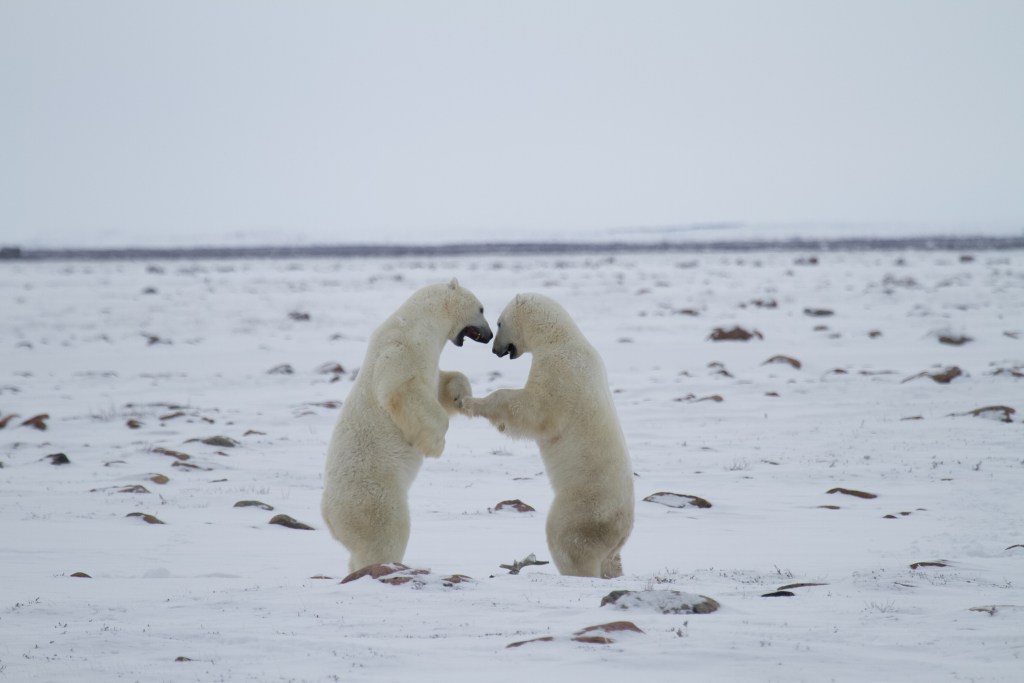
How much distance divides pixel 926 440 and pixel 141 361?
1371cm

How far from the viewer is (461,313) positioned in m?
6.56

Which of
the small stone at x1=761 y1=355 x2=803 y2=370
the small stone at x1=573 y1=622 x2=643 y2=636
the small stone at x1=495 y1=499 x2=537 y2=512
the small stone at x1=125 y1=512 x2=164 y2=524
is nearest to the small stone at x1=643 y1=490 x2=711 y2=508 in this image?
the small stone at x1=495 y1=499 x2=537 y2=512

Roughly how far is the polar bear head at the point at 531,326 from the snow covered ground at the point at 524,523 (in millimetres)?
1283

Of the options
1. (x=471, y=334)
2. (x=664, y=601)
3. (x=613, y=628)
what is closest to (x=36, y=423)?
(x=471, y=334)

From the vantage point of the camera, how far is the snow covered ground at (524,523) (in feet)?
12.3

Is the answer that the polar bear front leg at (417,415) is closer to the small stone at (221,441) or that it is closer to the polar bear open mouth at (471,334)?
the polar bear open mouth at (471,334)

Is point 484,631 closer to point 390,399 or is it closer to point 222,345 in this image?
point 390,399

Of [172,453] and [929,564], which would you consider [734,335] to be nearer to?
[172,453]

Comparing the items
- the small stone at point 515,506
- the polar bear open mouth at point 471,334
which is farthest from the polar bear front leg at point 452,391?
the small stone at point 515,506

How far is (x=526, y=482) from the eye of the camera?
8891mm

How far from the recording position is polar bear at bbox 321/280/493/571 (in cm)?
575

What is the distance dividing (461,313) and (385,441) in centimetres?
106

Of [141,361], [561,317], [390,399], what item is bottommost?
A: [141,361]

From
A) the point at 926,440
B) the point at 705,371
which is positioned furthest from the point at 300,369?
the point at 926,440
